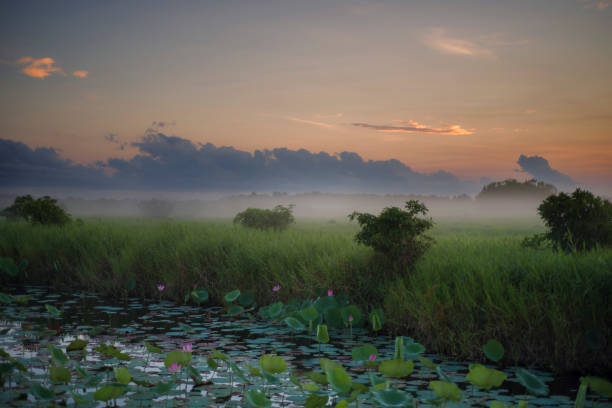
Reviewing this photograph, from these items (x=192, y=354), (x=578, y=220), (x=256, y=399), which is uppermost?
(x=578, y=220)

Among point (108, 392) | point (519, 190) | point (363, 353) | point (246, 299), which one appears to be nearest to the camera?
point (108, 392)

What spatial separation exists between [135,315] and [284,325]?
3.24m

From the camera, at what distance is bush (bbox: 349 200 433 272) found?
31.1ft

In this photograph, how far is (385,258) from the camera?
9.56m

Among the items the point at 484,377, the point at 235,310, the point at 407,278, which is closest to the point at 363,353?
the point at 484,377

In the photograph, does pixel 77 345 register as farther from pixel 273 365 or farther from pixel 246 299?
pixel 246 299

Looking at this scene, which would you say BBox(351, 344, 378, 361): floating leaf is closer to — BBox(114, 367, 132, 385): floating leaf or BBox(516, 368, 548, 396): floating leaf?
BBox(516, 368, 548, 396): floating leaf

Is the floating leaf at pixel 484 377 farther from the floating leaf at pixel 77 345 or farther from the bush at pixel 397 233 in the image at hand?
the floating leaf at pixel 77 345

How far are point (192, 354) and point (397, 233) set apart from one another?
4.53 m

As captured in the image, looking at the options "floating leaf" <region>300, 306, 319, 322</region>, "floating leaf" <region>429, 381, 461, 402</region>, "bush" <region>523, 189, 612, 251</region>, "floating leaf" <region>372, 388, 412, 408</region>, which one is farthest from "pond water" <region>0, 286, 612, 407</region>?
"bush" <region>523, 189, 612, 251</region>

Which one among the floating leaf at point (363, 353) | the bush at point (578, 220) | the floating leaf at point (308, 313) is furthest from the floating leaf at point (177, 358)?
the bush at point (578, 220)

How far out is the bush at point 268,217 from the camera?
62.7 ft

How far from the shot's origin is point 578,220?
1103cm

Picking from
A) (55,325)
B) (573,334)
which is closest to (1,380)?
(55,325)
